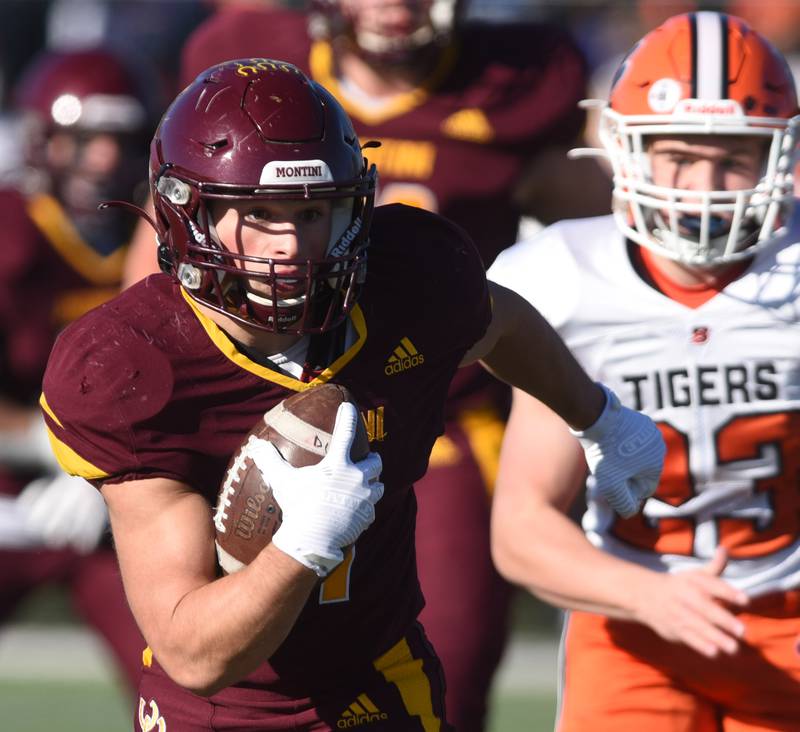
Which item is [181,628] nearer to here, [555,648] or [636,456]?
[636,456]

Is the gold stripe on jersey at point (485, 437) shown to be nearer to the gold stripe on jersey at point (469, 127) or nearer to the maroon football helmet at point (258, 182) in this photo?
the gold stripe on jersey at point (469, 127)

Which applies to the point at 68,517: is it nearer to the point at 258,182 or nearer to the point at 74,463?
the point at 74,463

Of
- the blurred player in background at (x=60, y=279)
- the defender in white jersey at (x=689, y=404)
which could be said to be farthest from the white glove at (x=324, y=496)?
the blurred player in background at (x=60, y=279)

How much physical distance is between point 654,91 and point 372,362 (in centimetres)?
108

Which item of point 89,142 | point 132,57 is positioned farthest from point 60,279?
point 132,57

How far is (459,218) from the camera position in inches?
182

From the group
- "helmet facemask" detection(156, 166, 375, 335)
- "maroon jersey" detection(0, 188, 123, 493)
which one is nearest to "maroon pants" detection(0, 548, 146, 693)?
"maroon jersey" detection(0, 188, 123, 493)

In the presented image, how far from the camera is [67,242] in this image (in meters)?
5.60

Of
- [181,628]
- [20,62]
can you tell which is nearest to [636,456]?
[181,628]

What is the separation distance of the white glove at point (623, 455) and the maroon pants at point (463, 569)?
1.06 meters

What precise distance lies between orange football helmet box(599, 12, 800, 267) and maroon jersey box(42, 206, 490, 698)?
565 millimetres

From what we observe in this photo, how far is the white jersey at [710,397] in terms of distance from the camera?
3.45 metres

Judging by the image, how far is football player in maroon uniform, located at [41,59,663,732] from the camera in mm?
2520

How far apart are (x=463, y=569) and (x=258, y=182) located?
1841mm
